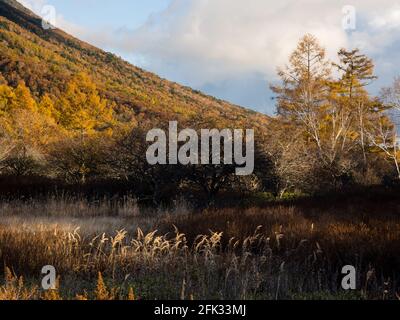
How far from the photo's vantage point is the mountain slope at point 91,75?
2442 inches

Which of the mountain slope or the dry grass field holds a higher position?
the mountain slope

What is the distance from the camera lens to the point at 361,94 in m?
30.5

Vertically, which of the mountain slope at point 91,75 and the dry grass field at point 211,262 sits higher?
the mountain slope at point 91,75

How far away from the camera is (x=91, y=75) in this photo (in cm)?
9275

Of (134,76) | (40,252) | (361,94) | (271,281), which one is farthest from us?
(134,76)

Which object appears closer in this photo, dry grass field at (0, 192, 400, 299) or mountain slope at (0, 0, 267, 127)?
dry grass field at (0, 192, 400, 299)

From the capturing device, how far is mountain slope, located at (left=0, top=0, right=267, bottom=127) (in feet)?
204

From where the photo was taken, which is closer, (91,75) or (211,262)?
(211,262)

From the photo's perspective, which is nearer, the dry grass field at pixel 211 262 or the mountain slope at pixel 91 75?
the dry grass field at pixel 211 262

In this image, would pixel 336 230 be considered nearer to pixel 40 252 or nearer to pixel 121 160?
pixel 40 252

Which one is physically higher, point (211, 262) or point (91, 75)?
point (91, 75)
